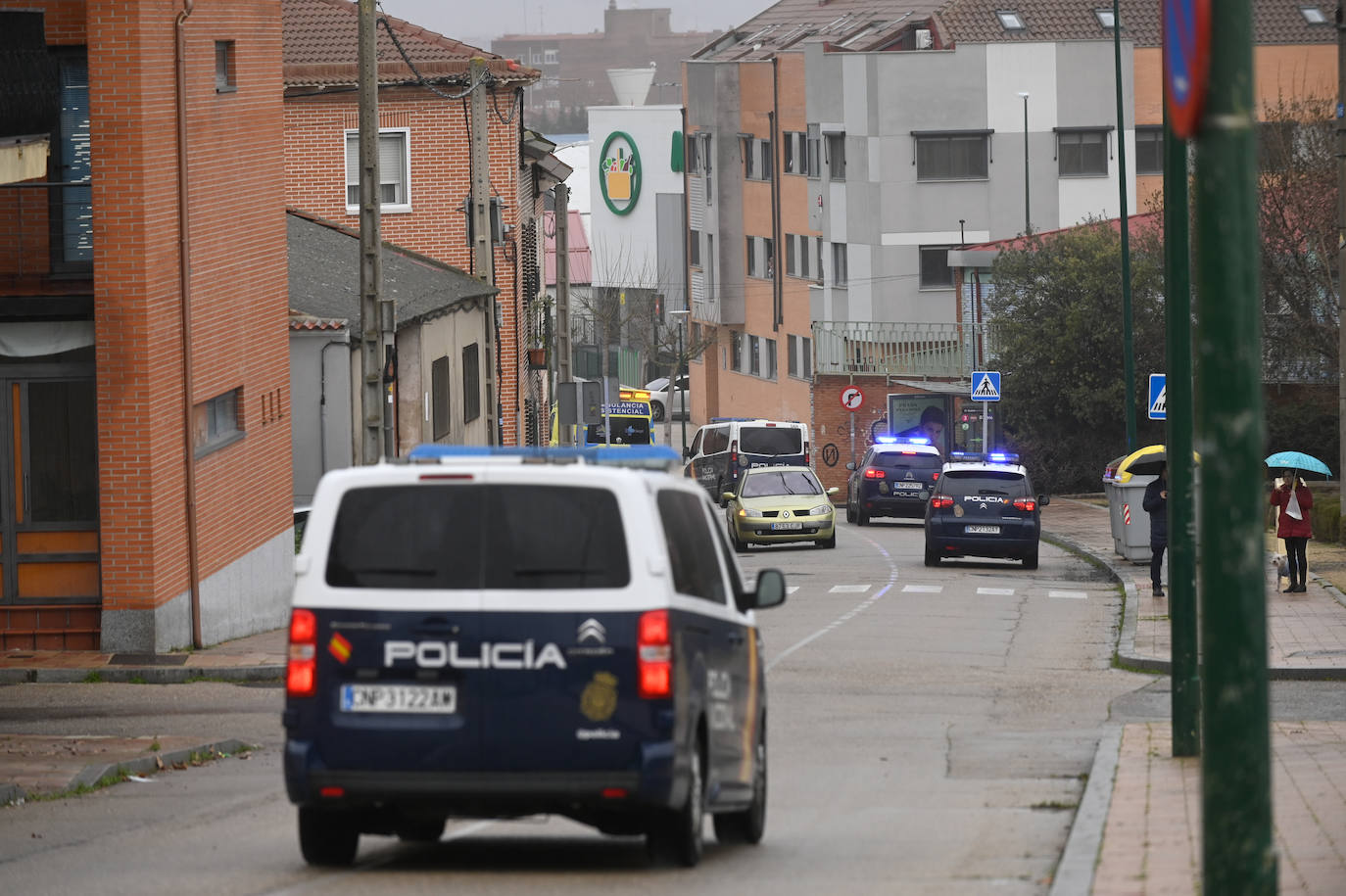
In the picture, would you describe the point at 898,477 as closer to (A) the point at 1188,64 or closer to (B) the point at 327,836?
(B) the point at 327,836

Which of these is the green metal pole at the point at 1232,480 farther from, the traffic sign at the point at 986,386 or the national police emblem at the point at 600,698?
the traffic sign at the point at 986,386

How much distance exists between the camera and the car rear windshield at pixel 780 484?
3581 centimetres

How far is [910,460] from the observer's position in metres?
41.4

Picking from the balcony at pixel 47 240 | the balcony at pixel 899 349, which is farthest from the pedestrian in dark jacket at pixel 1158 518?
the balcony at pixel 899 349

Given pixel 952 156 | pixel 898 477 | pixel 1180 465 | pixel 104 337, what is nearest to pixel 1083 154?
pixel 952 156

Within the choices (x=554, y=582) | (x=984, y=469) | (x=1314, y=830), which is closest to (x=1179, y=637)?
(x=1314, y=830)

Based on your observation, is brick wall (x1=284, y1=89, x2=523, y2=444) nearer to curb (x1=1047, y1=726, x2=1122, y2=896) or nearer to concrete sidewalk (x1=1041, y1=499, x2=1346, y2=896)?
concrete sidewalk (x1=1041, y1=499, x2=1346, y2=896)

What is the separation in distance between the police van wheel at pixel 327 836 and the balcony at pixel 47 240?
Answer: 11.6m

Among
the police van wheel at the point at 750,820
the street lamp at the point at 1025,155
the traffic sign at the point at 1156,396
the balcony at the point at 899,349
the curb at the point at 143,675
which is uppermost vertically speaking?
the street lamp at the point at 1025,155

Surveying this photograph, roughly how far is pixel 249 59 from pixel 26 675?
26.6 ft

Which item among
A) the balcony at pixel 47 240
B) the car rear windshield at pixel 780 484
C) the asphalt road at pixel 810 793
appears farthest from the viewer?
the car rear windshield at pixel 780 484

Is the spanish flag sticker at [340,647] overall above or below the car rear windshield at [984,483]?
above

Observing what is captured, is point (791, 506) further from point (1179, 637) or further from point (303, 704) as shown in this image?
point (303, 704)

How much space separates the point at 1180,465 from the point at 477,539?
20.7ft
